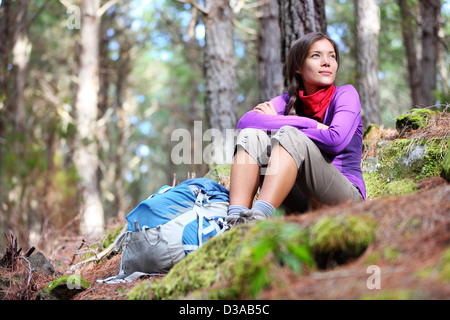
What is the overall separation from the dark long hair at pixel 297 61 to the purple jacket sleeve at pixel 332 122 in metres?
0.30

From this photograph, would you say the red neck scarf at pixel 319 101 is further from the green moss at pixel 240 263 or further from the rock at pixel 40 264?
→ the rock at pixel 40 264

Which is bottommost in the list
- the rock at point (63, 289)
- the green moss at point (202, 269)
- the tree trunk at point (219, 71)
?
the rock at point (63, 289)

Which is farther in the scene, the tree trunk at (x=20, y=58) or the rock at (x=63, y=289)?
the tree trunk at (x=20, y=58)

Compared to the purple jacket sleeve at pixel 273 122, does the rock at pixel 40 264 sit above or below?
below

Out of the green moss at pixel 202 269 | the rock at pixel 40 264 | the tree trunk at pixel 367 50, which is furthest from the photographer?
the tree trunk at pixel 367 50

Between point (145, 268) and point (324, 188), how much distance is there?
1201mm

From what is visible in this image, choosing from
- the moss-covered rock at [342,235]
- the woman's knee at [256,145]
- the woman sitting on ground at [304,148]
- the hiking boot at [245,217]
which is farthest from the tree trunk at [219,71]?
the moss-covered rock at [342,235]

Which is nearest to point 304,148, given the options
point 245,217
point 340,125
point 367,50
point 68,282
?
point 340,125

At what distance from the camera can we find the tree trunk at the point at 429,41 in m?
7.97

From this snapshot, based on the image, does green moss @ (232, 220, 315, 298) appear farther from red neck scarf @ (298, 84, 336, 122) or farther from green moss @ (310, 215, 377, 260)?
red neck scarf @ (298, 84, 336, 122)

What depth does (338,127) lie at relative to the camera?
2.63 meters

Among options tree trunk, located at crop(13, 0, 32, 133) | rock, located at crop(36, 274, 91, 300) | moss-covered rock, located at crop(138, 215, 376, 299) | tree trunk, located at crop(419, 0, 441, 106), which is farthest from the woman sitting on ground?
tree trunk, located at crop(13, 0, 32, 133)

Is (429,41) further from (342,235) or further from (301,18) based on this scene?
(342,235)

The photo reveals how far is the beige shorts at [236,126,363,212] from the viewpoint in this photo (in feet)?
8.07
